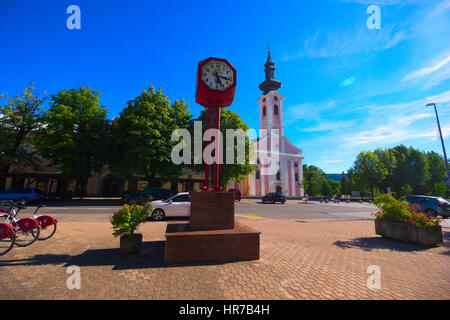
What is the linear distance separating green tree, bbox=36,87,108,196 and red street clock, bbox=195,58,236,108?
69.2ft

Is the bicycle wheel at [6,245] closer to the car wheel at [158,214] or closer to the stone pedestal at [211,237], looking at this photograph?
the stone pedestal at [211,237]

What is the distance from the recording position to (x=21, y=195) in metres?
18.1

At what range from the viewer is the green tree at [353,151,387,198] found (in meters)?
39.7

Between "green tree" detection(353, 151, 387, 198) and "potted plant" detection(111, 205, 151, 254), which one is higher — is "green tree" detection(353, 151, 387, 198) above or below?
above

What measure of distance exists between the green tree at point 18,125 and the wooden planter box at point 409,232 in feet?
106

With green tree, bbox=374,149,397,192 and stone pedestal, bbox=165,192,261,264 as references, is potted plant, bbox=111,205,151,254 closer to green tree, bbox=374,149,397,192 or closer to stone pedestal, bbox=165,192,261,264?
stone pedestal, bbox=165,192,261,264

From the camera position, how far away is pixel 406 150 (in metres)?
47.0

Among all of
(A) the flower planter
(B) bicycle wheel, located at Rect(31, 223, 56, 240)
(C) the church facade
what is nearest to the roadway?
(B) bicycle wheel, located at Rect(31, 223, 56, 240)

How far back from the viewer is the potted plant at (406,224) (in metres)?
6.38

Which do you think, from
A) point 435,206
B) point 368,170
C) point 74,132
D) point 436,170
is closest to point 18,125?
point 74,132

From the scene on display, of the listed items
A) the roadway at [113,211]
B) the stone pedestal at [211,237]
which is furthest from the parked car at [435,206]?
the stone pedestal at [211,237]

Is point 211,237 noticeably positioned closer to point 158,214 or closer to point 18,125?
point 158,214
